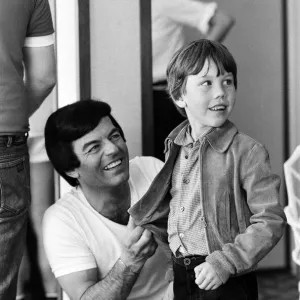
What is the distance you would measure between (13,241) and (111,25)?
79 centimetres

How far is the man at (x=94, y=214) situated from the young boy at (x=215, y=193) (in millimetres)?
305

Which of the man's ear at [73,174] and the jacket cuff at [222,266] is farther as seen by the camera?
the man's ear at [73,174]

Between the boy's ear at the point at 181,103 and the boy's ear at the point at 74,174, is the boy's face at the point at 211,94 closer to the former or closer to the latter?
the boy's ear at the point at 181,103

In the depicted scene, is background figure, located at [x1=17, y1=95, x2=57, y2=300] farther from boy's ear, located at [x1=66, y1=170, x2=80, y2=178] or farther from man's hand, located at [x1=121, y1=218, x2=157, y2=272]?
man's hand, located at [x1=121, y1=218, x2=157, y2=272]

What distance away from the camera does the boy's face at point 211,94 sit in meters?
1.41

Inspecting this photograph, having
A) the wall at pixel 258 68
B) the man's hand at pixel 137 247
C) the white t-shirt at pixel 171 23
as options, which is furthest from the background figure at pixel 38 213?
the wall at pixel 258 68

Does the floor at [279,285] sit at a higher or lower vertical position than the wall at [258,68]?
lower

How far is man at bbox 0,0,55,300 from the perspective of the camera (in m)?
1.64

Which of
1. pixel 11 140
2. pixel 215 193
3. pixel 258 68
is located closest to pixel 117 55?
pixel 258 68

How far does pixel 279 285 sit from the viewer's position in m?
1.97

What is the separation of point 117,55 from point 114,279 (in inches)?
29.7

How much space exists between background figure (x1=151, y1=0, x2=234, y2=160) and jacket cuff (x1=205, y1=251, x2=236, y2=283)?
77 centimetres

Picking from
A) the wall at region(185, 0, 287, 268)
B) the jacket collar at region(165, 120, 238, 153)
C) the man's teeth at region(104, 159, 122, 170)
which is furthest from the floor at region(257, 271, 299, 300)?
the jacket collar at region(165, 120, 238, 153)

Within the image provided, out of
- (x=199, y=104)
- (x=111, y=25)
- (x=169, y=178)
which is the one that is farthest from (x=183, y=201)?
(x=111, y=25)
